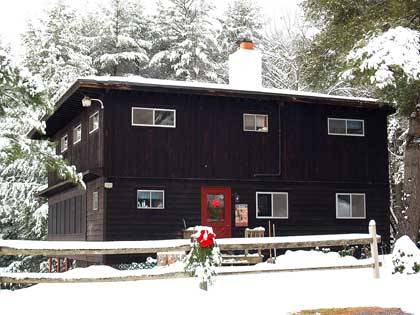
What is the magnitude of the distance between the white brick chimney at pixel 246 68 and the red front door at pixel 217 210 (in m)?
4.77

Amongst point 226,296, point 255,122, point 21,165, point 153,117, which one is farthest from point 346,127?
point 21,165

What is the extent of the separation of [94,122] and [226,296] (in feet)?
42.3

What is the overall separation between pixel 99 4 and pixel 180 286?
40490 millimetres

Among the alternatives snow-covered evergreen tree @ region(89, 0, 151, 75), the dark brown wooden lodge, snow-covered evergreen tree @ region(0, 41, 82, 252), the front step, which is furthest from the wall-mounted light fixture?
snow-covered evergreen tree @ region(89, 0, 151, 75)

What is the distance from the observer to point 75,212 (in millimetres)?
25984

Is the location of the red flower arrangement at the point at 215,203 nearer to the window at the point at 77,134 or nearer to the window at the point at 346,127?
the window at the point at 346,127

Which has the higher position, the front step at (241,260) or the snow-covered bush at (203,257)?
the snow-covered bush at (203,257)

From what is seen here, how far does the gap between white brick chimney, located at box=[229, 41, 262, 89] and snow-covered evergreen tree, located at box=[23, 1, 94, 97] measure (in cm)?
1534

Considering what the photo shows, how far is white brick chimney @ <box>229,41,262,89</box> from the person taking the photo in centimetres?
2519

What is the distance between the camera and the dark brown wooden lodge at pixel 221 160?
21422mm

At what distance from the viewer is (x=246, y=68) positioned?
2528cm

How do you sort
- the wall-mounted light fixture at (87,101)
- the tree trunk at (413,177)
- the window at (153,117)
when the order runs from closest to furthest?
the tree trunk at (413,177) < the wall-mounted light fixture at (87,101) < the window at (153,117)

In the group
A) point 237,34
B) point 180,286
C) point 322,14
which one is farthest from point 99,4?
point 180,286

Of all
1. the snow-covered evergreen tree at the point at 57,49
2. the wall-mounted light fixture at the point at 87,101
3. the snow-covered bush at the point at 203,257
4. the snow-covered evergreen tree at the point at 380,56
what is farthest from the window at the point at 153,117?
the snow-covered evergreen tree at the point at 57,49
